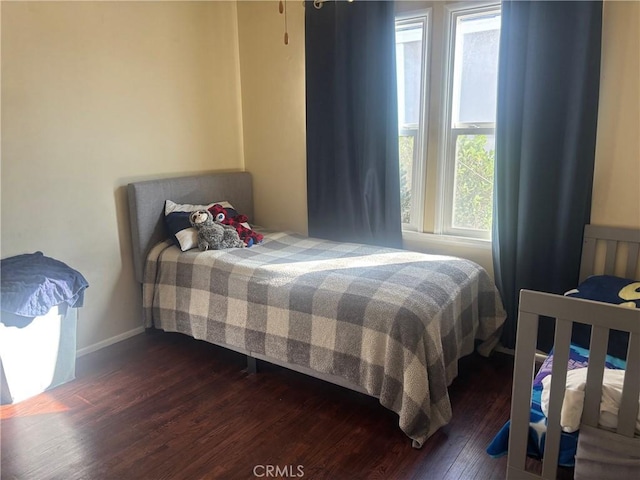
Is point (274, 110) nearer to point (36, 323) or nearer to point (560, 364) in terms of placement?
point (36, 323)

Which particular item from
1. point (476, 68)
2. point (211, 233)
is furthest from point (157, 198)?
point (476, 68)

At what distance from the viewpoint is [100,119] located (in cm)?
287

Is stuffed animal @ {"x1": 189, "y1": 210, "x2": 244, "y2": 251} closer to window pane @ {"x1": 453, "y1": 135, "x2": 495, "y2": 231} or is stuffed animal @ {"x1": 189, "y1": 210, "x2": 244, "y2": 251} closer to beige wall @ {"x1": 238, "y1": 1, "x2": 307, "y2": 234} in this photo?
beige wall @ {"x1": 238, "y1": 1, "x2": 307, "y2": 234}

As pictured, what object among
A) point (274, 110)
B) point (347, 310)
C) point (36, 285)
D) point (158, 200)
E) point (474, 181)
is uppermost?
point (274, 110)

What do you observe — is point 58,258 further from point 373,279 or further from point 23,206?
point 373,279

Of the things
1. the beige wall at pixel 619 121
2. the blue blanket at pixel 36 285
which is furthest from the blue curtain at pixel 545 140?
the blue blanket at pixel 36 285

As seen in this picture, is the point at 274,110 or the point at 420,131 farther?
the point at 274,110

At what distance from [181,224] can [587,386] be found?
244 cm

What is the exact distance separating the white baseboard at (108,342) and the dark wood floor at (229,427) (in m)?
0.06

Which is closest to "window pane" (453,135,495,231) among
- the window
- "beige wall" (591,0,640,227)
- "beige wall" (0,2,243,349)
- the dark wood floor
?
the window

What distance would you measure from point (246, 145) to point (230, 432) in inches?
93.7

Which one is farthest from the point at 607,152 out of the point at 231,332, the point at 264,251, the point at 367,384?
the point at 231,332

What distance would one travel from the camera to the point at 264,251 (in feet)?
9.91

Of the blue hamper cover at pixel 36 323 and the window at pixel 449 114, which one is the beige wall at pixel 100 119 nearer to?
the blue hamper cover at pixel 36 323
